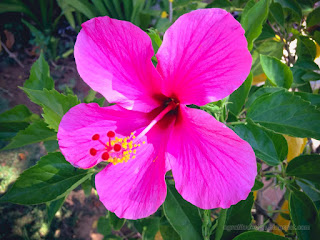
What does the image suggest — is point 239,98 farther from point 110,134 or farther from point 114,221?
point 114,221

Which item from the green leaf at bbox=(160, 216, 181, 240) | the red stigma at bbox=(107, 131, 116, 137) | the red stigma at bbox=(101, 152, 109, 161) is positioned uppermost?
the red stigma at bbox=(107, 131, 116, 137)

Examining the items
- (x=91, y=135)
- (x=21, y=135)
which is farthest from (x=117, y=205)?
(x=21, y=135)

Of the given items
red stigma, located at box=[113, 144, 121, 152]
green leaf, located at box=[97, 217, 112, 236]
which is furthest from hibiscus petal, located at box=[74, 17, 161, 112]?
green leaf, located at box=[97, 217, 112, 236]

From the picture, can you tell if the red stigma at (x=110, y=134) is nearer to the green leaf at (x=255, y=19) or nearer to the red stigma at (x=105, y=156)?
the red stigma at (x=105, y=156)

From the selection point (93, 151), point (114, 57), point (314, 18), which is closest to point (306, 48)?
point (314, 18)

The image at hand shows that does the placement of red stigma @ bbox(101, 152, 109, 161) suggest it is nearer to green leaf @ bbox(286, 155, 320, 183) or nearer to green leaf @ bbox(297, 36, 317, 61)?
green leaf @ bbox(286, 155, 320, 183)

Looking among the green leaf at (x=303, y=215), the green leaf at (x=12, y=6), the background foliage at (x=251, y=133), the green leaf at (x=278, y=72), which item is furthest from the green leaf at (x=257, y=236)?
the green leaf at (x=12, y=6)
